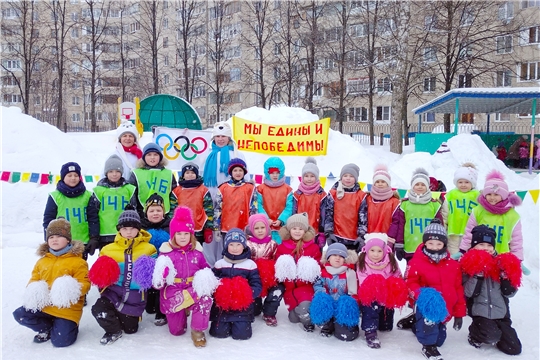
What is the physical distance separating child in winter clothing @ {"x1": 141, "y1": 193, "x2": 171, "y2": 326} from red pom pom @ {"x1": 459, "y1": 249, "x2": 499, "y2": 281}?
304 centimetres

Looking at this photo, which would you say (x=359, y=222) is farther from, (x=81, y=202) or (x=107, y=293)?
(x=81, y=202)

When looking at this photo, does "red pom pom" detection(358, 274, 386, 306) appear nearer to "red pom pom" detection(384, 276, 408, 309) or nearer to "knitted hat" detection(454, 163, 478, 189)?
"red pom pom" detection(384, 276, 408, 309)

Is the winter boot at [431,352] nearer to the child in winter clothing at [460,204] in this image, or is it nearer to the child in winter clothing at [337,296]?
the child in winter clothing at [337,296]

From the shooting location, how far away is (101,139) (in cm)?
1647

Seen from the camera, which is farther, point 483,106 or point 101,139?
point 483,106

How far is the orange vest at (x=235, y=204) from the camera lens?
5195 millimetres

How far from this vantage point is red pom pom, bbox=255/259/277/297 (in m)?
4.37

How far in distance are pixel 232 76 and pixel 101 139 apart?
77.5ft

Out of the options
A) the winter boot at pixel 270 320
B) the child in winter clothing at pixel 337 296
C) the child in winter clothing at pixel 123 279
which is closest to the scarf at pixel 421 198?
the child in winter clothing at pixel 337 296

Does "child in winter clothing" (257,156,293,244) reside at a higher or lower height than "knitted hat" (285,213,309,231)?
higher

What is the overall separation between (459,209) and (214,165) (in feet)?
10.4

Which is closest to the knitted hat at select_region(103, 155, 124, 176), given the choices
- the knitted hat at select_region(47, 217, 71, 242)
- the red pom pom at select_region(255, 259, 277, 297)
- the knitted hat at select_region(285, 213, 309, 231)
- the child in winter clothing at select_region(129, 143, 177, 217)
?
the child in winter clothing at select_region(129, 143, 177, 217)

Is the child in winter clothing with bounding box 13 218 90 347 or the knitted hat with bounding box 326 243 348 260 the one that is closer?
the child in winter clothing with bounding box 13 218 90 347

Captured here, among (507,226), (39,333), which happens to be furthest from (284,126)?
(39,333)
